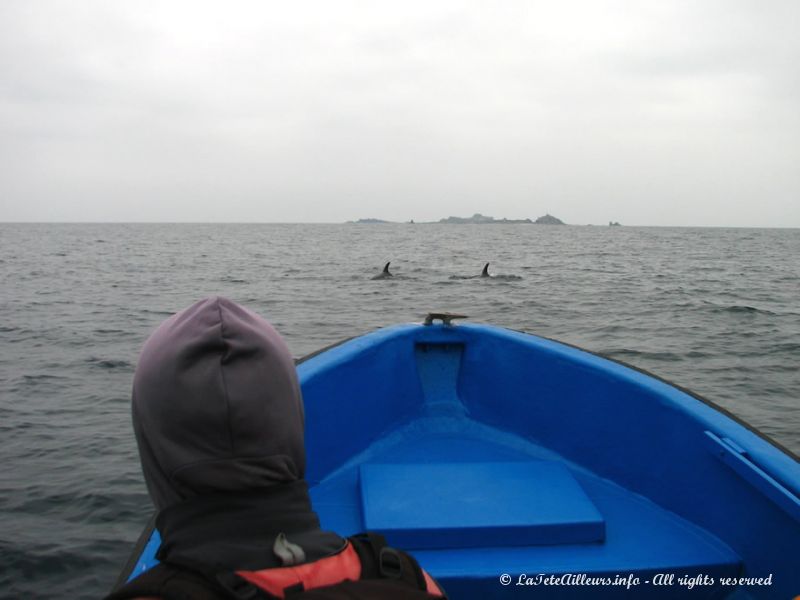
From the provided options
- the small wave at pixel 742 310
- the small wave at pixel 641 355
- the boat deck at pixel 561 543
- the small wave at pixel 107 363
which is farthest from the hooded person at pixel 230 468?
the small wave at pixel 742 310

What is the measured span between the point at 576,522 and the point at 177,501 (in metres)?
2.49

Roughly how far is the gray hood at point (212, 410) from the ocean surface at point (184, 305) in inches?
155

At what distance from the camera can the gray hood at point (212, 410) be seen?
127 centimetres

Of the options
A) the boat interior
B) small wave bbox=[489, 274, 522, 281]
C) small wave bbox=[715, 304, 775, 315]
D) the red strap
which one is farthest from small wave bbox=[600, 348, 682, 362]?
small wave bbox=[489, 274, 522, 281]

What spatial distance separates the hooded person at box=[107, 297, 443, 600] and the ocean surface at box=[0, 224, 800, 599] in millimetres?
3921

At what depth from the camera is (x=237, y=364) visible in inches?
51.5

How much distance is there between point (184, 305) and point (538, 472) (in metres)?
15.0

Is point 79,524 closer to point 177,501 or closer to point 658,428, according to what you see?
point 658,428

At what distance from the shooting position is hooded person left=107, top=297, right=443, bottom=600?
1242 mm

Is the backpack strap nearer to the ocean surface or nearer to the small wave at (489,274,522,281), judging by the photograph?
the ocean surface

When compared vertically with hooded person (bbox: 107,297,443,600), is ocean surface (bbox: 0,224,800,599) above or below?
Answer: below

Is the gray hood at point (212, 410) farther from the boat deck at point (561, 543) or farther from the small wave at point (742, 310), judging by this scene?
the small wave at point (742, 310)

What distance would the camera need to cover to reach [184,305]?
17.5 meters

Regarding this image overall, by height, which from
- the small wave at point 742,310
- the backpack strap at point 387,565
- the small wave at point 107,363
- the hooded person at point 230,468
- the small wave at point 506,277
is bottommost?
the small wave at point 107,363
